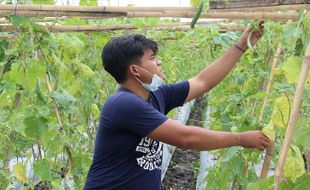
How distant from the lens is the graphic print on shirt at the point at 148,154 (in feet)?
6.61

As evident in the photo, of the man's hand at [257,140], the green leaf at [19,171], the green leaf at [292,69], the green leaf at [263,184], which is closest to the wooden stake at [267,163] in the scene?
the man's hand at [257,140]

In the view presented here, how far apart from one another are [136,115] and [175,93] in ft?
1.73

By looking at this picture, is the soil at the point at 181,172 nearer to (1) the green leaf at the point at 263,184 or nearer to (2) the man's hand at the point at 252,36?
(2) the man's hand at the point at 252,36

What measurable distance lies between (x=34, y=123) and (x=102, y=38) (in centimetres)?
136

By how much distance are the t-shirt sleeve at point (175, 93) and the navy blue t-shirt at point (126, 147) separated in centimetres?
31

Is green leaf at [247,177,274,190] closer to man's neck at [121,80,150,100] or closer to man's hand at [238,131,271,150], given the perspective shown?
man's hand at [238,131,271,150]

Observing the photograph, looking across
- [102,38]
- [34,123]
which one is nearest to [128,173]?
[34,123]

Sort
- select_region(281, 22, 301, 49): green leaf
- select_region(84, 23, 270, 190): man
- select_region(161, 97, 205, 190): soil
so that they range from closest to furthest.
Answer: select_region(281, 22, 301, 49): green leaf → select_region(84, 23, 270, 190): man → select_region(161, 97, 205, 190): soil

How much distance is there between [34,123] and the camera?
2.09m

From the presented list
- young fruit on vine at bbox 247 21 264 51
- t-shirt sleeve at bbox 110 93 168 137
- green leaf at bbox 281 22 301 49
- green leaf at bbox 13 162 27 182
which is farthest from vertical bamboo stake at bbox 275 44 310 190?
green leaf at bbox 13 162 27 182

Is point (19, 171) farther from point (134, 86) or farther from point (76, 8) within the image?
point (76, 8)

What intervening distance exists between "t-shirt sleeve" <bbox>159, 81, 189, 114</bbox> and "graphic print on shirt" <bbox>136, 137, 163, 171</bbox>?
1.06 feet

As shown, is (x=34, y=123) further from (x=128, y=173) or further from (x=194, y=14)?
(x=194, y=14)

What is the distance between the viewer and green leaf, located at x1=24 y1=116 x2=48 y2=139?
81.8 inches
